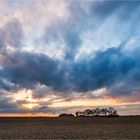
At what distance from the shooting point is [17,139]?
37.0m

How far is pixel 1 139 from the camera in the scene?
36812mm

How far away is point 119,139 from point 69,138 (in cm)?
535

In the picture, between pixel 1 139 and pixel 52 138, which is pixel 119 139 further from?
pixel 1 139

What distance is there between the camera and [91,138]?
125 feet

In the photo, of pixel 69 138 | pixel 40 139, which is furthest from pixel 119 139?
pixel 40 139

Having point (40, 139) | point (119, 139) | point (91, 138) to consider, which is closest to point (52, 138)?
point (40, 139)

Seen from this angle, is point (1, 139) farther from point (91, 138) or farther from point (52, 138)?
point (91, 138)

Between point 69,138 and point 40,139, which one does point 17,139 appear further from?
point 69,138

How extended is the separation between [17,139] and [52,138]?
3838mm

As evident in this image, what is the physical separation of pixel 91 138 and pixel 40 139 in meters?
5.51

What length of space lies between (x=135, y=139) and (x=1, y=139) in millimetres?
13988

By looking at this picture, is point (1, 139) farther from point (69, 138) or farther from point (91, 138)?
point (91, 138)

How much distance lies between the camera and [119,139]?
37000 mm

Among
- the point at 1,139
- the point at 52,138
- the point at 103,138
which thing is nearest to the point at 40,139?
the point at 52,138
